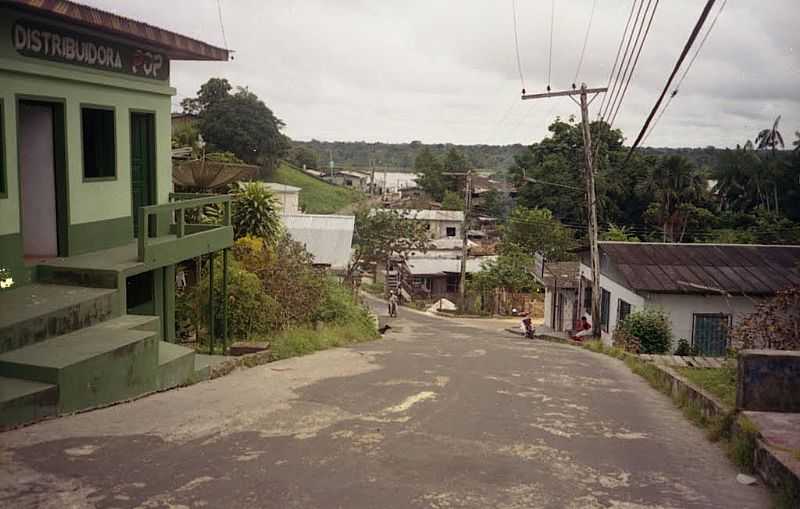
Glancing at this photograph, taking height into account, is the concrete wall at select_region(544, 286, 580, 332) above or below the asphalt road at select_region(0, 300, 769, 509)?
below

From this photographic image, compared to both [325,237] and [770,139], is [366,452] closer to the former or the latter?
[325,237]

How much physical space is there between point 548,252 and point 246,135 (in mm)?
22318

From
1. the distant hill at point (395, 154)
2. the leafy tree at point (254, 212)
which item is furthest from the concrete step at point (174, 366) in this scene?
the distant hill at point (395, 154)

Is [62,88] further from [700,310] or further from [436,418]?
[700,310]

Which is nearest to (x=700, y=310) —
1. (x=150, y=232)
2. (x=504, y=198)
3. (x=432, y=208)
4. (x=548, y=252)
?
(x=150, y=232)

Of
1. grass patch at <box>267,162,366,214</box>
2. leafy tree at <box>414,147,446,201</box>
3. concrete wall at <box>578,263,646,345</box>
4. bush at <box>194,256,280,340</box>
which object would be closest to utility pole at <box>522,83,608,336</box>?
concrete wall at <box>578,263,646,345</box>

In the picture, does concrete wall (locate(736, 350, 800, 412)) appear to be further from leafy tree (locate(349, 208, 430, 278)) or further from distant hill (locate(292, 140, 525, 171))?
distant hill (locate(292, 140, 525, 171))

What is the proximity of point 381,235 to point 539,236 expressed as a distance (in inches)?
390

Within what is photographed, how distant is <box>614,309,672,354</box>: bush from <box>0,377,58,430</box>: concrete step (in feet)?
51.8

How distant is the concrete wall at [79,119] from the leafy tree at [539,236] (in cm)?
3355

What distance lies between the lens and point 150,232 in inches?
555

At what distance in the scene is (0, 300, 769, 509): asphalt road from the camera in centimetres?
557

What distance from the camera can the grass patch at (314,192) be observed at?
213 ft

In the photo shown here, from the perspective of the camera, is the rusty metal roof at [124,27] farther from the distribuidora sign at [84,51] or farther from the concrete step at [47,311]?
the concrete step at [47,311]
